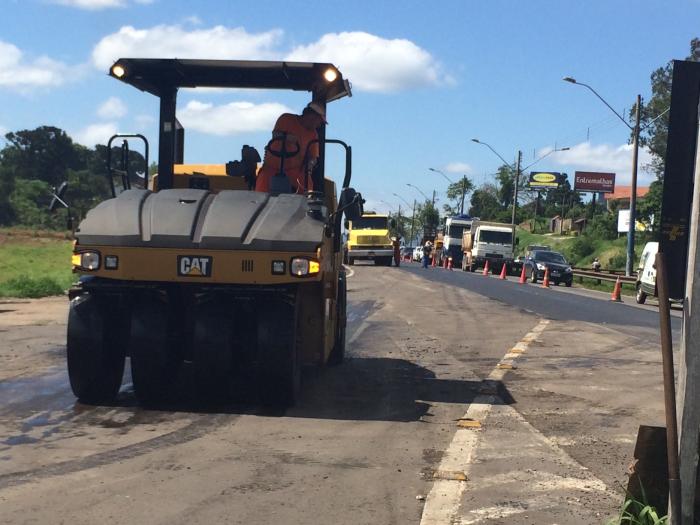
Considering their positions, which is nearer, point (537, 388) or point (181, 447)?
point (181, 447)

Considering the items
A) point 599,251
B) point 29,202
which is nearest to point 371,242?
point 599,251

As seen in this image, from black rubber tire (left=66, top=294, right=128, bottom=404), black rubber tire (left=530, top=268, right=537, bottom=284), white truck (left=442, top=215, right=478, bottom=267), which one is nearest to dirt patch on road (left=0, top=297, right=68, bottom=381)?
black rubber tire (left=66, top=294, right=128, bottom=404)

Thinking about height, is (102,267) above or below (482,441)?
above

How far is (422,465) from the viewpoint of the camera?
20.1ft

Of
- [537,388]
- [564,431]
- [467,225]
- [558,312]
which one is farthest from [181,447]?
[467,225]

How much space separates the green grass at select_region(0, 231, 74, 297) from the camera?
24062 millimetres

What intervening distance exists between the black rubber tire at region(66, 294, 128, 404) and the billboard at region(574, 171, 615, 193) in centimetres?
10552

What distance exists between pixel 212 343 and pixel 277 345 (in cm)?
52

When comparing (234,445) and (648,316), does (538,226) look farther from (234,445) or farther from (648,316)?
(234,445)

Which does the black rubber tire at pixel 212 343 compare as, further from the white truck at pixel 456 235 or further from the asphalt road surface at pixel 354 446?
the white truck at pixel 456 235

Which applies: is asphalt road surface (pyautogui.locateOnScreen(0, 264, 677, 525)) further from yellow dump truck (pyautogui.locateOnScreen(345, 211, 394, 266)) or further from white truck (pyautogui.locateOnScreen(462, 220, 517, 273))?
white truck (pyautogui.locateOnScreen(462, 220, 517, 273))

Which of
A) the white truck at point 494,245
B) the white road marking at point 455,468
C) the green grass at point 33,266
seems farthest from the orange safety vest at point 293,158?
the white truck at point 494,245

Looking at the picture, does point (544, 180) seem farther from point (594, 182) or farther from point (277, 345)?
point (277, 345)

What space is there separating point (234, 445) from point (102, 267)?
1.88 metres
